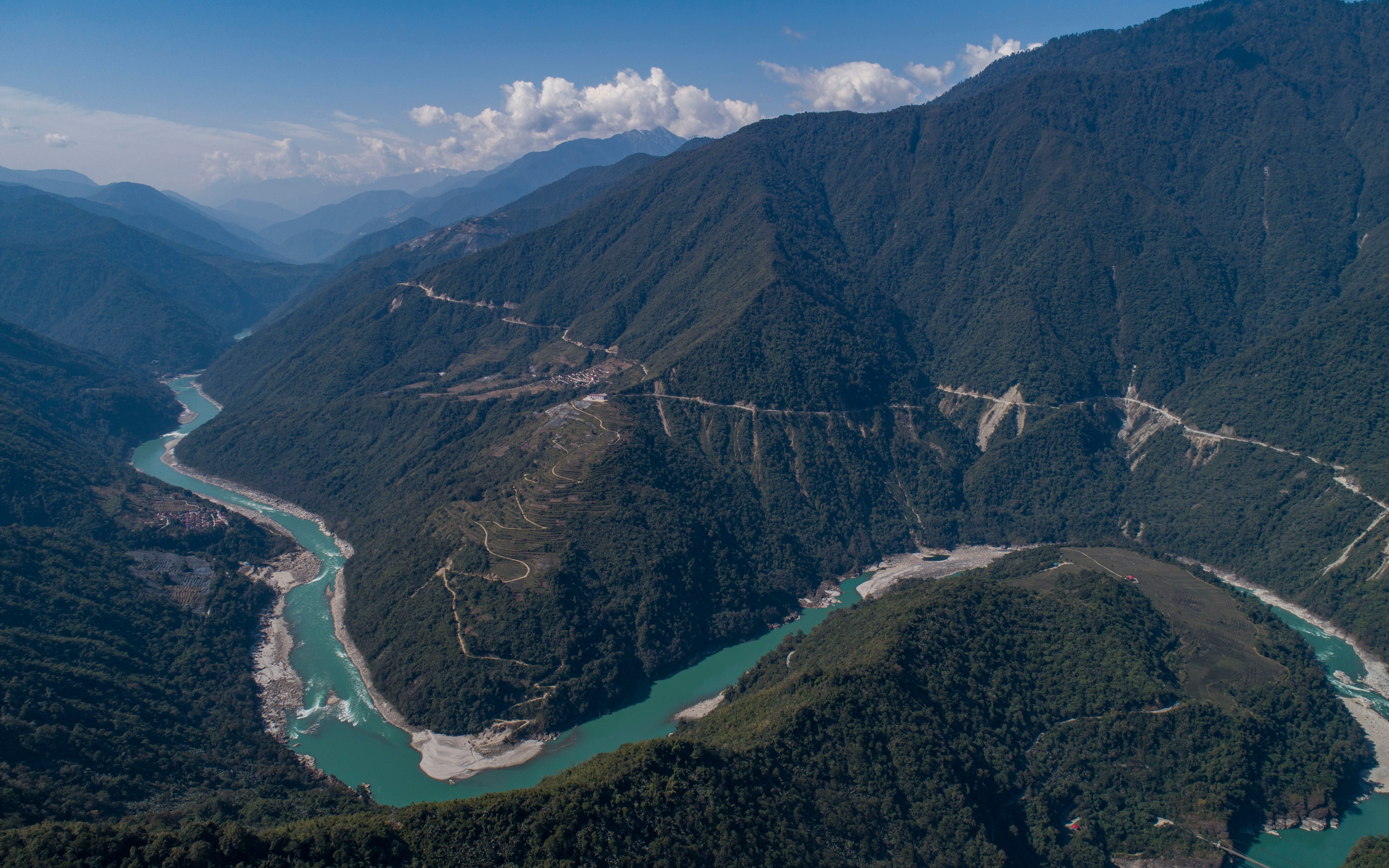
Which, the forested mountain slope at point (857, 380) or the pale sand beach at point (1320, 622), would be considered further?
the forested mountain slope at point (857, 380)

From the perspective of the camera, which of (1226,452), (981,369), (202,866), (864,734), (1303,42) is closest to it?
(202,866)

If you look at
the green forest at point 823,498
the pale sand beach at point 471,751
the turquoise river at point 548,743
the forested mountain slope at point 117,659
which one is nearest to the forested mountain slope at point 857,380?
the green forest at point 823,498

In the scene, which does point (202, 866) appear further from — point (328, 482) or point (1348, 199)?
→ point (1348, 199)

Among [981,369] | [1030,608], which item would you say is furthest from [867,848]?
[981,369]

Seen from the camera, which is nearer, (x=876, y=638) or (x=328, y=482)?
→ (x=876, y=638)

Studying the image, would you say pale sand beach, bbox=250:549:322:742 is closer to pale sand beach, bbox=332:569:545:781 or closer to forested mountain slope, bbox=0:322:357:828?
forested mountain slope, bbox=0:322:357:828

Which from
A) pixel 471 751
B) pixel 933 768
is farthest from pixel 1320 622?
pixel 471 751

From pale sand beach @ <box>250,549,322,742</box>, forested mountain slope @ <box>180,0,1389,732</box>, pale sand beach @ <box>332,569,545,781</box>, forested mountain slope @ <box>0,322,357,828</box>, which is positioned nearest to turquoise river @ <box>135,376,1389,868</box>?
pale sand beach @ <box>332,569,545,781</box>

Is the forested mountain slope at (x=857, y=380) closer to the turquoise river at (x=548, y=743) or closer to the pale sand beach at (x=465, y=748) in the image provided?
the pale sand beach at (x=465, y=748)
